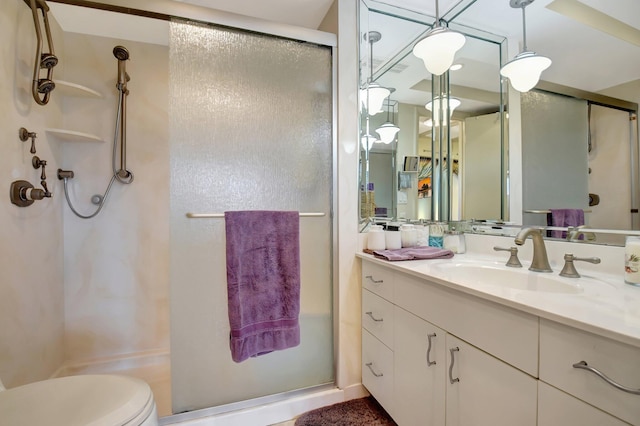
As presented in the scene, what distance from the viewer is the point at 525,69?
1189 mm

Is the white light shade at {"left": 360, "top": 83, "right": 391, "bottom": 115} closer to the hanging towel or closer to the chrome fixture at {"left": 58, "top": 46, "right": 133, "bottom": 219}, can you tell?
the hanging towel

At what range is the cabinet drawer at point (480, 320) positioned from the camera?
0.67m

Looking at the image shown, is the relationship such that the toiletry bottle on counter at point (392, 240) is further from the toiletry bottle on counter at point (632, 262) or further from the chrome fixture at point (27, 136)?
the chrome fixture at point (27, 136)

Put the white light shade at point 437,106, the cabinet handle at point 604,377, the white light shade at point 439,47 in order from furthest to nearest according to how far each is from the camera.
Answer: the white light shade at point 437,106 < the white light shade at point 439,47 < the cabinet handle at point 604,377

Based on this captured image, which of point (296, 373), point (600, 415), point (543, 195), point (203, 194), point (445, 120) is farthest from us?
point (445, 120)

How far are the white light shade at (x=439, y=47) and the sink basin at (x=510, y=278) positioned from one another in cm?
99

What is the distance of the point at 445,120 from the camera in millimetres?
1621

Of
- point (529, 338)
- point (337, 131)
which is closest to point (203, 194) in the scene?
point (337, 131)

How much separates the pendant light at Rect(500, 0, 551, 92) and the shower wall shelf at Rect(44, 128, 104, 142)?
2333 mm

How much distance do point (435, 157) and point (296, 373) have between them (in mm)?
1483

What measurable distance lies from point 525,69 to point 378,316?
1.30 meters

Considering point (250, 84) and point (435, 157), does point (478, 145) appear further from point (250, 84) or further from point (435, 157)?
point (250, 84)

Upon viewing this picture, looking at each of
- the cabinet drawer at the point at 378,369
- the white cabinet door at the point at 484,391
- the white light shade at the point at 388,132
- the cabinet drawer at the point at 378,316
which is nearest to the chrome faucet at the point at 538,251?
the white cabinet door at the point at 484,391

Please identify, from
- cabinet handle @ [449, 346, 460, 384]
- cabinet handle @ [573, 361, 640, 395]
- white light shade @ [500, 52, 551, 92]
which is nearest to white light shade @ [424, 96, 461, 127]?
white light shade @ [500, 52, 551, 92]
